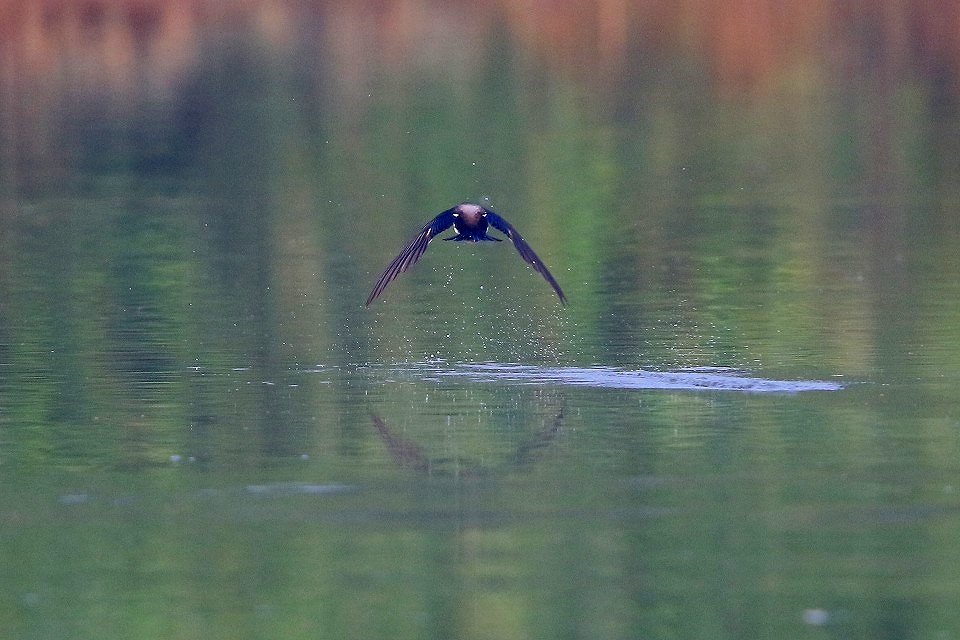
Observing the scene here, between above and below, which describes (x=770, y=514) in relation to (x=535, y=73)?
below

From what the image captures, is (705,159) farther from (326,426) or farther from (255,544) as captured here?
(255,544)

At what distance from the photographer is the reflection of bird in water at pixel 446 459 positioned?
10477mm

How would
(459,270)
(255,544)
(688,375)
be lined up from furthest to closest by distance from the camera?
(459,270)
(688,375)
(255,544)

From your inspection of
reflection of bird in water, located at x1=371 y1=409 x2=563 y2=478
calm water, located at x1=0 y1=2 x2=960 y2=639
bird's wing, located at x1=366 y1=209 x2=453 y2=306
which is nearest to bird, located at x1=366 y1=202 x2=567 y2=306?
bird's wing, located at x1=366 y1=209 x2=453 y2=306

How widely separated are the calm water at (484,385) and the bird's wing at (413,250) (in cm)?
53

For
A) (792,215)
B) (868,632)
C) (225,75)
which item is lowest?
(868,632)

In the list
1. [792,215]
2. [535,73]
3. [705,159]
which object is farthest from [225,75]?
[792,215]

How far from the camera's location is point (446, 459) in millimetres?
10734

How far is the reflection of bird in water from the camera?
34.4ft

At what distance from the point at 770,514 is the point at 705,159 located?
16738mm

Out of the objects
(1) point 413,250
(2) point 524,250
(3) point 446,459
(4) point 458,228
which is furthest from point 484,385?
(3) point 446,459

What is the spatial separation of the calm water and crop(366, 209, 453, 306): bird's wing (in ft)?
1.72

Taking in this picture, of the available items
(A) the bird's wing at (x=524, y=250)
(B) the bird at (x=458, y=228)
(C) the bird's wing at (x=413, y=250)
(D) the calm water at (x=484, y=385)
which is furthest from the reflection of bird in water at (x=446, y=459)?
(B) the bird at (x=458, y=228)

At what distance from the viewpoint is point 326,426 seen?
455 inches
